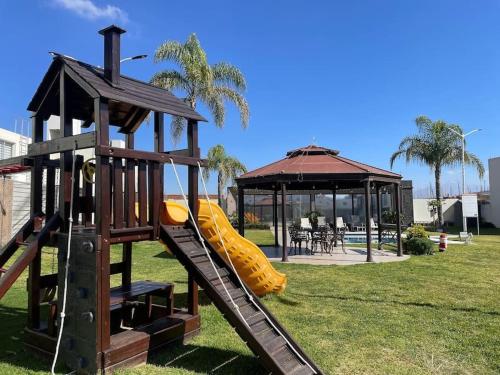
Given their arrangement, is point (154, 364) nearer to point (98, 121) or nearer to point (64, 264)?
point (64, 264)

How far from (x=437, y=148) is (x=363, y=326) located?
85.0ft

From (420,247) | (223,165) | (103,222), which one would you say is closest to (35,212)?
(103,222)

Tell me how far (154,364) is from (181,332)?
27.9 inches

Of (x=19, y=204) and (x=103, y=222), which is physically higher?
(x=19, y=204)

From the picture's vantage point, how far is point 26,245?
4.77 m

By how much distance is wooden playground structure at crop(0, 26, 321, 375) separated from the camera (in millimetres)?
4164

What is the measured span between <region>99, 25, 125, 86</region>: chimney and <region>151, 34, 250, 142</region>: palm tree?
13616mm

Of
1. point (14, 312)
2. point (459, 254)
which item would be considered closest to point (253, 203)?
point (459, 254)

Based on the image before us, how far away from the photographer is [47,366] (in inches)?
172

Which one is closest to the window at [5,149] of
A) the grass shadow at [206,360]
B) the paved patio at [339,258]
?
the paved patio at [339,258]

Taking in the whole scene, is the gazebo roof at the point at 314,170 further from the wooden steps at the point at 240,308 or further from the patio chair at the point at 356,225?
the patio chair at the point at 356,225

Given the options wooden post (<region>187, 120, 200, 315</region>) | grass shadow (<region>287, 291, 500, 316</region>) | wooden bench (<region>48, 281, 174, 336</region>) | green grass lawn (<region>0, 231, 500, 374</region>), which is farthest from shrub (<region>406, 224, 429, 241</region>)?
wooden bench (<region>48, 281, 174, 336</region>)

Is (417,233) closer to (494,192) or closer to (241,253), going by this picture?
(241,253)

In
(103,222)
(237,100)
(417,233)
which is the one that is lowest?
(417,233)
